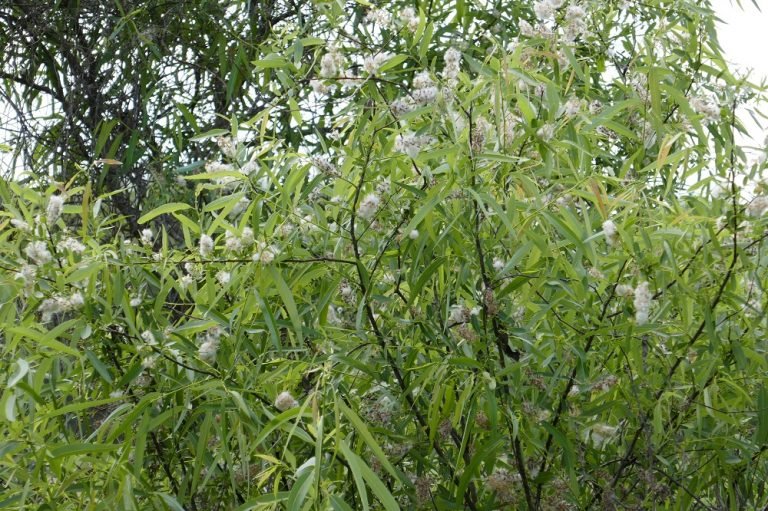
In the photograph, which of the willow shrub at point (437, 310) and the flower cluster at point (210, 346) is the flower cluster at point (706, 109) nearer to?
the willow shrub at point (437, 310)

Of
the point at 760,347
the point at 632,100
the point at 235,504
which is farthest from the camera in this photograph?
the point at 235,504

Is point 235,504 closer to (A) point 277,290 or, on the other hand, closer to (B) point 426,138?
(A) point 277,290

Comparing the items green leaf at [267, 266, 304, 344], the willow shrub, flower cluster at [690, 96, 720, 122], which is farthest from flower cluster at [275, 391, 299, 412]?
flower cluster at [690, 96, 720, 122]

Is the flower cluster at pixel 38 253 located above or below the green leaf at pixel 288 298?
above

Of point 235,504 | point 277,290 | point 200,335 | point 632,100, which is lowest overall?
point 235,504

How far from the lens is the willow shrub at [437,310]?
1.44 meters

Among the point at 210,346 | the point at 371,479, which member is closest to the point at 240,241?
the point at 210,346

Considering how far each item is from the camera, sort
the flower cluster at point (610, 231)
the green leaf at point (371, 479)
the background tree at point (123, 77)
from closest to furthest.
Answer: the green leaf at point (371, 479), the flower cluster at point (610, 231), the background tree at point (123, 77)

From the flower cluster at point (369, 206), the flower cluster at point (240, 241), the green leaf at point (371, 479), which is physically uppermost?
the flower cluster at point (369, 206)

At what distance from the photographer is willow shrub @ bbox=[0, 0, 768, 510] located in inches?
56.7

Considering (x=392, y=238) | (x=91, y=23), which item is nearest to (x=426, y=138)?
(x=392, y=238)

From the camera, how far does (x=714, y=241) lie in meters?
1.36

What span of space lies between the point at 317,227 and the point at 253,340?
0.24 m

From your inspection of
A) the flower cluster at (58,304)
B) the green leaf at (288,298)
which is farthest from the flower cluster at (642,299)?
the flower cluster at (58,304)
